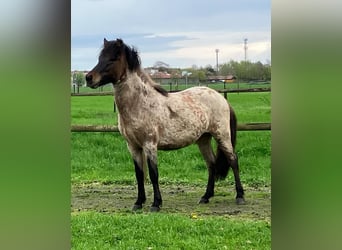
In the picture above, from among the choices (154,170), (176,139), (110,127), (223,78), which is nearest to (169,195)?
(154,170)

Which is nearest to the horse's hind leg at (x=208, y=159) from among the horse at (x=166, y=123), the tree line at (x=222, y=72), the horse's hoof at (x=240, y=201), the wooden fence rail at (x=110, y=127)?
the horse at (x=166, y=123)

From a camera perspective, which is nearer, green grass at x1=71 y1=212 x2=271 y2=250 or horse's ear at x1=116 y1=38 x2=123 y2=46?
green grass at x1=71 y1=212 x2=271 y2=250

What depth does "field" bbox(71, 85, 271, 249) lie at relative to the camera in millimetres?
→ 1477

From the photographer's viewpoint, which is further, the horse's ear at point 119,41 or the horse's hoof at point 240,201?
the horse's hoof at point 240,201

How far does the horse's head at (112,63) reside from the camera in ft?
5.52

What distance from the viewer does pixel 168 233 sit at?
59.6 inches

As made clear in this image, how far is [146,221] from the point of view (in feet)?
5.52

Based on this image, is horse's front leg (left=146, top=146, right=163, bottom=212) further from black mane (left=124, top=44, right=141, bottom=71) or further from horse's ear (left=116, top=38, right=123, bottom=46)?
horse's ear (left=116, top=38, right=123, bottom=46)

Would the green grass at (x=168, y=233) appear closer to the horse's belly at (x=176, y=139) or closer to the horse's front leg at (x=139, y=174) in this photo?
the horse's front leg at (x=139, y=174)

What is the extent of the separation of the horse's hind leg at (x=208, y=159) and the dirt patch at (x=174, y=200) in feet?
0.10

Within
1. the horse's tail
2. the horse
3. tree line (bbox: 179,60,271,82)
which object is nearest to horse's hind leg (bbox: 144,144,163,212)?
the horse

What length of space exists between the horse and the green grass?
223 mm

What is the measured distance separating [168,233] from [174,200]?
16.6 inches
